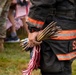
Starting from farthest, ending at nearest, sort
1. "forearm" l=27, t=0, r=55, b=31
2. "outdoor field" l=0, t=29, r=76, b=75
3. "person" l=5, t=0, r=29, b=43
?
"person" l=5, t=0, r=29, b=43 < "outdoor field" l=0, t=29, r=76, b=75 < "forearm" l=27, t=0, r=55, b=31

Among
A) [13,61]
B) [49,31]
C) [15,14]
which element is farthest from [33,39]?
[15,14]

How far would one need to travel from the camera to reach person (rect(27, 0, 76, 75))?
2.37 metres

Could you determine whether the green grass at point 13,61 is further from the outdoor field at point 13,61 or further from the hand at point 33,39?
the hand at point 33,39

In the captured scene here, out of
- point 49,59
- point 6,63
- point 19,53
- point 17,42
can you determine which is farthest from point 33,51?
point 17,42

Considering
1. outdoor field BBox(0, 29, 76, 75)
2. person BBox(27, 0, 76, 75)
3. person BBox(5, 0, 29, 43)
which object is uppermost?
person BBox(27, 0, 76, 75)

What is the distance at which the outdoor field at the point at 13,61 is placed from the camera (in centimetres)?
440

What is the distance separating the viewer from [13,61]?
15.9 ft

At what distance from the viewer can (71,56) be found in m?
2.48

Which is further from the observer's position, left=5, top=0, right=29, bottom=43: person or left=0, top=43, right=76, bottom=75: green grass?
left=5, top=0, right=29, bottom=43: person

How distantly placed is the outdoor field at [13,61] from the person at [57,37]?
1931 millimetres

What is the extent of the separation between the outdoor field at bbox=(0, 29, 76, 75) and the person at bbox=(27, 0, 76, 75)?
1.93 m

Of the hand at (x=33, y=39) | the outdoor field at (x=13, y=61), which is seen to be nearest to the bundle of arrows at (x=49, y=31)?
the hand at (x=33, y=39)

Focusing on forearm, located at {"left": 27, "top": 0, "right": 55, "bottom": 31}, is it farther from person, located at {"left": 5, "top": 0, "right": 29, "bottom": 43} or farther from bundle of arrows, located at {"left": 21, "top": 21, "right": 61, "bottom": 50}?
person, located at {"left": 5, "top": 0, "right": 29, "bottom": 43}

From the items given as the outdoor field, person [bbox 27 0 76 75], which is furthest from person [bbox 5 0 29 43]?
person [bbox 27 0 76 75]
